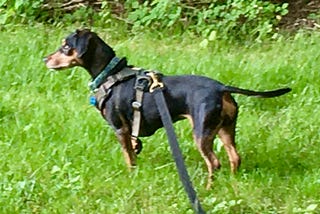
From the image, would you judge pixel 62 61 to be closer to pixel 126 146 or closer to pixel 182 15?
pixel 126 146

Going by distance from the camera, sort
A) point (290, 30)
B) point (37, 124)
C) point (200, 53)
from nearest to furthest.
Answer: point (37, 124), point (200, 53), point (290, 30)

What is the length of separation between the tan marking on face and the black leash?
30.7 inches

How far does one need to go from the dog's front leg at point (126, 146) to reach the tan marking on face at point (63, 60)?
1.83 feet

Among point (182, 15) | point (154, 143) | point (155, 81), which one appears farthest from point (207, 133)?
point (182, 15)

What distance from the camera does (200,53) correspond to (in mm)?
7539

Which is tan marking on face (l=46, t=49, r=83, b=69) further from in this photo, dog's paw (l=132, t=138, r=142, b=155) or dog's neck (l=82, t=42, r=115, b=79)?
dog's paw (l=132, t=138, r=142, b=155)

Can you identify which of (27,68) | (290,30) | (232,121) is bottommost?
(290,30)

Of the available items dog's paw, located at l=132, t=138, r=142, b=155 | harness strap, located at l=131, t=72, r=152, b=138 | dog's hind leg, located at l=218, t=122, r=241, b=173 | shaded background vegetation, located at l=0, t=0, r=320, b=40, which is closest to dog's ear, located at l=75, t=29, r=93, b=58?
harness strap, located at l=131, t=72, r=152, b=138

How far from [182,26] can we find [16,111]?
2.48 meters

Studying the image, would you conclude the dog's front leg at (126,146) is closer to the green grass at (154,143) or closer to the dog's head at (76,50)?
the green grass at (154,143)

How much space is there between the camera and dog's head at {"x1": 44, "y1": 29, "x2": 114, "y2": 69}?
542 centimetres

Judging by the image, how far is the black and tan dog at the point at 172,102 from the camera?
16.7ft

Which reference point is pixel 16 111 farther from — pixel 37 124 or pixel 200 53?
pixel 200 53

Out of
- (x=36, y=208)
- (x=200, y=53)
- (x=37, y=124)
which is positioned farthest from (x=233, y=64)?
(x=36, y=208)
